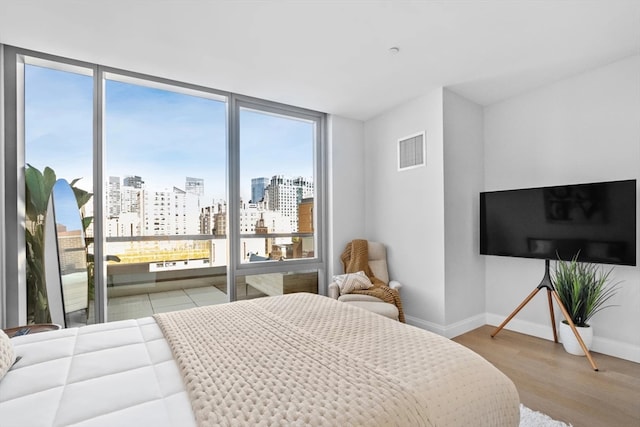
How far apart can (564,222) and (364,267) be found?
6.61 feet

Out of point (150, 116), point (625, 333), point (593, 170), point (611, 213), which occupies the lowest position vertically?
point (625, 333)

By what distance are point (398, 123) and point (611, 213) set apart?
220 cm

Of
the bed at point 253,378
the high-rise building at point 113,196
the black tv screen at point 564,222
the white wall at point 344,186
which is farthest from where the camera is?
the white wall at point 344,186

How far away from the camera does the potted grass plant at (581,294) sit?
2.79 m

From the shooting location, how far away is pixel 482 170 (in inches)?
150

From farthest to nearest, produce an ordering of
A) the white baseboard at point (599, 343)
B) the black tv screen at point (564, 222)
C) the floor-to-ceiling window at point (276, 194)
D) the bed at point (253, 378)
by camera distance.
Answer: the floor-to-ceiling window at point (276, 194) → the white baseboard at point (599, 343) → the black tv screen at point (564, 222) → the bed at point (253, 378)

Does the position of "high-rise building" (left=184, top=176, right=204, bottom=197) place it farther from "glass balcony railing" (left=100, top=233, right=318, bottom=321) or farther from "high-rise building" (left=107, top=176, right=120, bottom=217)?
"high-rise building" (left=107, top=176, right=120, bottom=217)

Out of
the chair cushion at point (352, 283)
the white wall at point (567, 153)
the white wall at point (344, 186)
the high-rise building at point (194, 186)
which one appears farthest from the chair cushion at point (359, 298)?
the high-rise building at point (194, 186)

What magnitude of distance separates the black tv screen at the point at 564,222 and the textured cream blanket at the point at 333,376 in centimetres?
223

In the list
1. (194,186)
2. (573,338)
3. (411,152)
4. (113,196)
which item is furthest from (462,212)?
(113,196)

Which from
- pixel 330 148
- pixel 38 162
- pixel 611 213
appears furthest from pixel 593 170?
pixel 38 162

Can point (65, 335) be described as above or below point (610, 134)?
below

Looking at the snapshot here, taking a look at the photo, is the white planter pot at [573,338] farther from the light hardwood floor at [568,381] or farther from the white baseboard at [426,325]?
the white baseboard at [426,325]

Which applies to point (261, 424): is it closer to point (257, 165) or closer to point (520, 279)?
point (257, 165)
